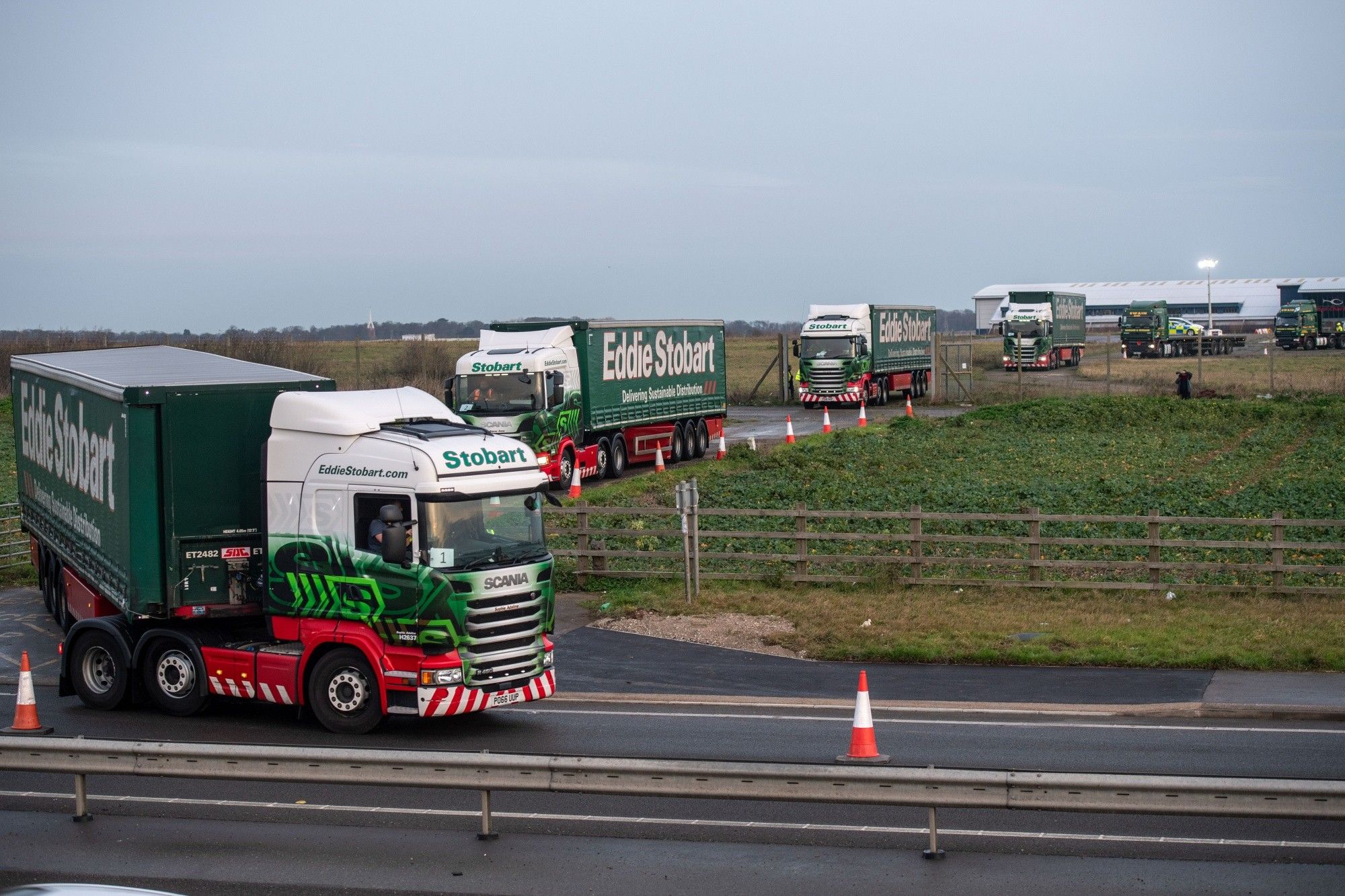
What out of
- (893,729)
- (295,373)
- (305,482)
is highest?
(295,373)

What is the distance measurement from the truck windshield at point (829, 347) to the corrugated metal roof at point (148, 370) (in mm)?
34789

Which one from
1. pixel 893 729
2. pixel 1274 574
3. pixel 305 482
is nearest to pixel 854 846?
pixel 893 729

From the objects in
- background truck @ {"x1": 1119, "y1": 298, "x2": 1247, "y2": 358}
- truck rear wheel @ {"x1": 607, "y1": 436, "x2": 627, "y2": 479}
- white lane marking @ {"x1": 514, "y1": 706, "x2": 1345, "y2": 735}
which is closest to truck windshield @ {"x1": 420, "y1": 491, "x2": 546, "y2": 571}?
white lane marking @ {"x1": 514, "y1": 706, "x2": 1345, "y2": 735}

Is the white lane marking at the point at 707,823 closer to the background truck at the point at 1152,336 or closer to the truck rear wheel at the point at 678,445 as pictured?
the truck rear wheel at the point at 678,445

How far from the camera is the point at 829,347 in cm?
5256

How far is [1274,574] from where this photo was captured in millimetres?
18156

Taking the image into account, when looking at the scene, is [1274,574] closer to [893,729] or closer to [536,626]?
[893,729]

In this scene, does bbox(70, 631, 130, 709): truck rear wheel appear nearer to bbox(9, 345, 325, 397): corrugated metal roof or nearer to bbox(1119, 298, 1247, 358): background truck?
bbox(9, 345, 325, 397): corrugated metal roof

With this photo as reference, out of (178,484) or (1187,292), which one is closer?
(178,484)

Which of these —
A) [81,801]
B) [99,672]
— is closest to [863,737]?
[81,801]

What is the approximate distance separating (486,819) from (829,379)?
44.0 m

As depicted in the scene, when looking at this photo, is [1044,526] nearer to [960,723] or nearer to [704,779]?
[960,723]

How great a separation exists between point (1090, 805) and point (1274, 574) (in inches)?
444

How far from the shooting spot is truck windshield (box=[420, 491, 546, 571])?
12.5m
